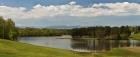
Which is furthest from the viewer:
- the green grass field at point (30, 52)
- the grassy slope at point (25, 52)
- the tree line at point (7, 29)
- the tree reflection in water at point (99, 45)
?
the tree line at point (7, 29)

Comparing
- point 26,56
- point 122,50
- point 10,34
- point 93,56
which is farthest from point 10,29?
point 26,56

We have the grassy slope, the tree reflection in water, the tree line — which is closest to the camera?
the grassy slope

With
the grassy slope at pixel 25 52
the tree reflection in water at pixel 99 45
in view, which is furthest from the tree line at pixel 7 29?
the grassy slope at pixel 25 52

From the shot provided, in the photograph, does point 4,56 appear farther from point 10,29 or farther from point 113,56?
point 10,29

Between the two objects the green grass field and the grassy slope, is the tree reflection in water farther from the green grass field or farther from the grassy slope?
the grassy slope

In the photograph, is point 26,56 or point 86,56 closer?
point 26,56

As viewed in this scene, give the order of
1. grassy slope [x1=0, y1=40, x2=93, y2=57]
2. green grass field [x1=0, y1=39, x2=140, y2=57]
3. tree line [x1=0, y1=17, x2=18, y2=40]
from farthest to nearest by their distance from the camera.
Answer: tree line [x1=0, y1=17, x2=18, y2=40], green grass field [x1=0, y1=39, x2=140, y2=57], grassy slope [x1=0, y1=40, x2=93, y2=57]

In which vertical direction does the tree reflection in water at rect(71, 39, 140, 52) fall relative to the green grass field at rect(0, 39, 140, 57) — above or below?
below

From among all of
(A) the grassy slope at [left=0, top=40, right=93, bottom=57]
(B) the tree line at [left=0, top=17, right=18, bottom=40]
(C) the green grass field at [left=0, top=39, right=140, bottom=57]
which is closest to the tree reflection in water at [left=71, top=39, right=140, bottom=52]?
(B) the tree line at [left=0, top=17, right=18, bottom=40]

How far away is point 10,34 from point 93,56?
82.1 metres

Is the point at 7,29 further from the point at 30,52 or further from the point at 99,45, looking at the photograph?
the point at 30,52

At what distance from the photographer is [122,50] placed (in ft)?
209

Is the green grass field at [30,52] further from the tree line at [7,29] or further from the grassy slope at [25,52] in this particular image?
the tree line at [7,29]

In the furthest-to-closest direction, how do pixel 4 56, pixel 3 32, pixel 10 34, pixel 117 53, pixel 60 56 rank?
pixel 10 34, pixel 3 32, pixel 117 53, pixel 60 56, pixel 4 56
